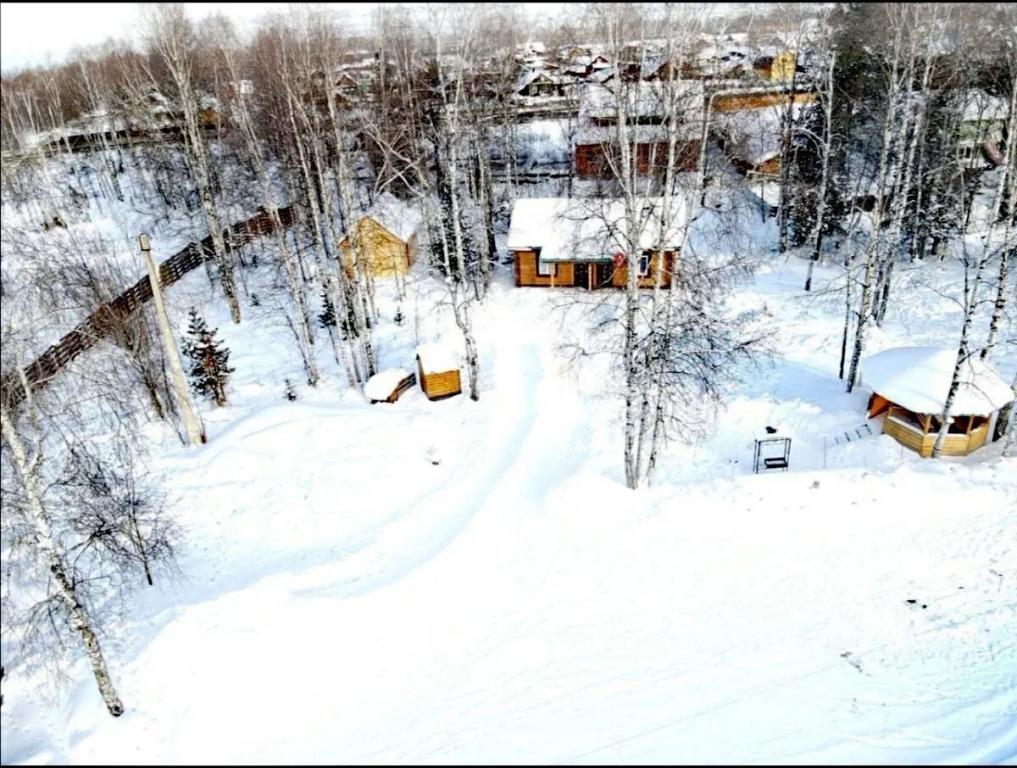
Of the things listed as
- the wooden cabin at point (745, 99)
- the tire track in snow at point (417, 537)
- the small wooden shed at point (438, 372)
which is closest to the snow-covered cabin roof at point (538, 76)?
the wooden cabin at point (745, 99)

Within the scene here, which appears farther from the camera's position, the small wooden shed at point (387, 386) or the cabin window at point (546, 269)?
the cabin window at point (546, 269)

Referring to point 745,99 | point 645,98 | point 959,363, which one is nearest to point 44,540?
point 645,98

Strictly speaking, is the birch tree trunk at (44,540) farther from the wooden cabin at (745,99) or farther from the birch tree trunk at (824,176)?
the wooden cabin at (745,99)

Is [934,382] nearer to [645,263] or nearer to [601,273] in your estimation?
[645,263]

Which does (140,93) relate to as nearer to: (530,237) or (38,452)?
(530,237)

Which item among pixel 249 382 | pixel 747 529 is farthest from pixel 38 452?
pixel 249 382
